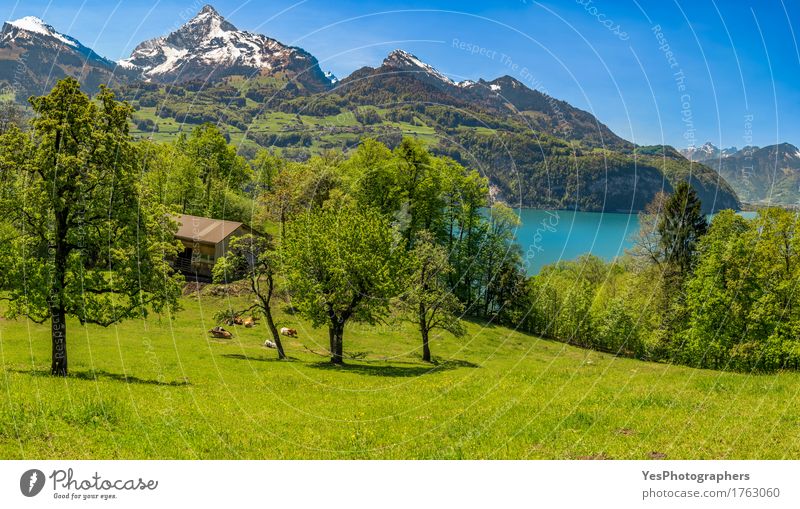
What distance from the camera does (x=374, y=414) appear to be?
69.1 feet

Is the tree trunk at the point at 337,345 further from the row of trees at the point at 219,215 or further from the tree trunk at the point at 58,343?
the tree trunk at the point at 58,343

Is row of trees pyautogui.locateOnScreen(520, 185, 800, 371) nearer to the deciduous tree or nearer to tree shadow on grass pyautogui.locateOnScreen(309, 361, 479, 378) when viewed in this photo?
tree shadow on grass pyautogui.locateOnScreen(309, 361, 479, 378)

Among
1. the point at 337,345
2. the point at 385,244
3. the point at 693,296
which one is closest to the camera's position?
the point at 337,345

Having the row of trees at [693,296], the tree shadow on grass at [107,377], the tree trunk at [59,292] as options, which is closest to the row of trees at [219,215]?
the tree trunk at [59,292]

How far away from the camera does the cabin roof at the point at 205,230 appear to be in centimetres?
7188

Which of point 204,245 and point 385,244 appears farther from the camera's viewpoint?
point 204,245

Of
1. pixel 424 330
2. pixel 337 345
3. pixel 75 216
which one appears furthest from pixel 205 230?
pixel 75 216

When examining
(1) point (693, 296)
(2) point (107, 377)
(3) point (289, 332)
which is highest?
(1) point (693, 296)

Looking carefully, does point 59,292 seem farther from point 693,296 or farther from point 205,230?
point 693,296

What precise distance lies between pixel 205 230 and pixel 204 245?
2.64 meters

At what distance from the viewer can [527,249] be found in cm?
14100

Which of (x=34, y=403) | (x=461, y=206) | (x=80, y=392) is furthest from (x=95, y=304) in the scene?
(x=461, y=206)

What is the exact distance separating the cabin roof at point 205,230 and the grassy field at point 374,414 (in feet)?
114
